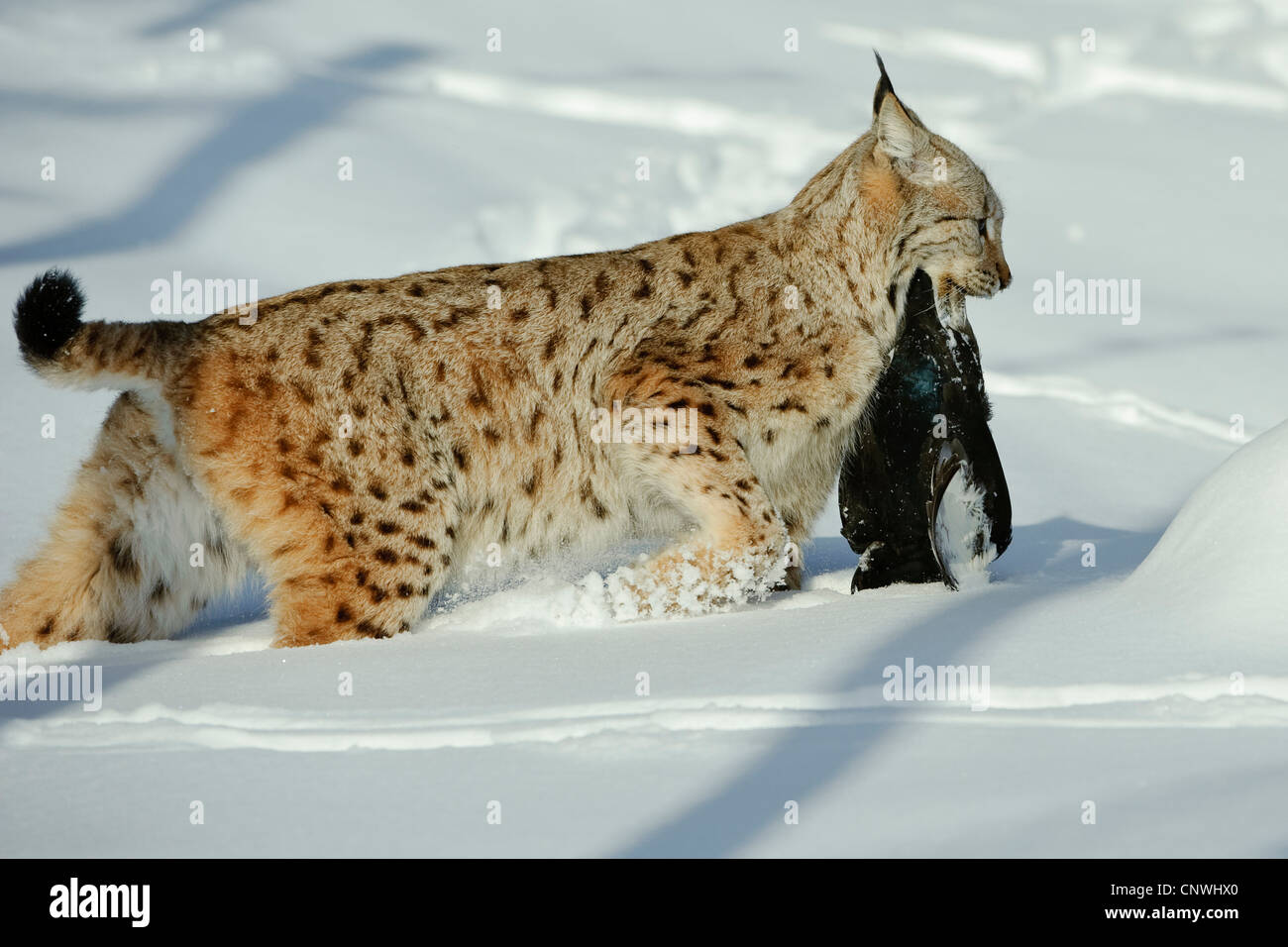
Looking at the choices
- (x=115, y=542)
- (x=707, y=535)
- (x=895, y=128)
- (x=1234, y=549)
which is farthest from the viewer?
(x=895, y=128)

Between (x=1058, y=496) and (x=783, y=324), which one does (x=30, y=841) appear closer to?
(x=783, y=324)

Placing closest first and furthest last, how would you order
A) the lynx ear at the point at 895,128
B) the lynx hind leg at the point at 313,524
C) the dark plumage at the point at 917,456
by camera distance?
the lynx hind leg at the point at 313,524 → the dark plumage at the point at 917,456 → the lynx ear at the point at 895,128

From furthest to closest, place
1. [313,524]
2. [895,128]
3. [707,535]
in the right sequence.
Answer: [895,128], [707,535], [313,524]

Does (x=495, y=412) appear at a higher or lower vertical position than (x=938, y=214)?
lower

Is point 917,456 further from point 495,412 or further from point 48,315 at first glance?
point 48,315

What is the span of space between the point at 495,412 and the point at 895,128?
1597mm

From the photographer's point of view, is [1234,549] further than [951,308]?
No

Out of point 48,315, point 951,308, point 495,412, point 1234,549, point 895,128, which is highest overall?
point 895,128

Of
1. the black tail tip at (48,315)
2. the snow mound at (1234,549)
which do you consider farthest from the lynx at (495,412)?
the snow mound at (1234,549)

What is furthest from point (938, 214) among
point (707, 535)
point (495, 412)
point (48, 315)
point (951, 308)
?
point (48, 315)

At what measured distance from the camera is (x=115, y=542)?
402cm

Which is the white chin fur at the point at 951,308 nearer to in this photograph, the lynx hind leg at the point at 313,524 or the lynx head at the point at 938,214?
the lynx head at the point at 938,214

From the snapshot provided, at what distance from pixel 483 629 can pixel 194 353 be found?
1.13m

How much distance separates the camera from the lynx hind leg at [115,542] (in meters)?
3.98
